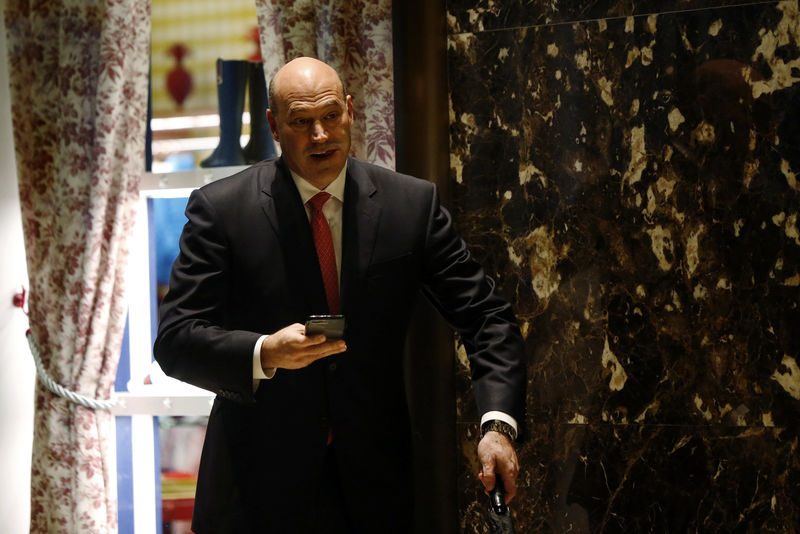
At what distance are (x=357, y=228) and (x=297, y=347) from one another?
363 millimetres

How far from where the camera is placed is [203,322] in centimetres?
154

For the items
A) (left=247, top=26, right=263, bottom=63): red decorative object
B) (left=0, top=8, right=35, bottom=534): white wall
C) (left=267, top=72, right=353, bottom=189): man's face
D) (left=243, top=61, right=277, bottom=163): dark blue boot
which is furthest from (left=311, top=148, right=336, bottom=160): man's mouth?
(left=0, top=8, right=35, bottom=534): white wall

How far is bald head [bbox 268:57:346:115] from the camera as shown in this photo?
1.60m

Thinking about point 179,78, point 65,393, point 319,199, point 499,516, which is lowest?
point 65,393

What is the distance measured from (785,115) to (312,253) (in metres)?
1.30

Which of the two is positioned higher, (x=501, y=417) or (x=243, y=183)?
(x=243, y=183)

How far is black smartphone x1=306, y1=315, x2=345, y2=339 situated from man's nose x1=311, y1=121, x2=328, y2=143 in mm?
415

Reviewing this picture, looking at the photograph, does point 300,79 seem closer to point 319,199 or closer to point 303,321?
point 319,199

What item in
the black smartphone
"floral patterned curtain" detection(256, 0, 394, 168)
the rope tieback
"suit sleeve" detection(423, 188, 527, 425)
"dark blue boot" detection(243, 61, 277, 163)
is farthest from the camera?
"dark blue boot" detection(243, 61, 277, 163)

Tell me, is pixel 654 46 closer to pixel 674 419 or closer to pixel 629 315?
pixel 629 315

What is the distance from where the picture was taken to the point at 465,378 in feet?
7.30

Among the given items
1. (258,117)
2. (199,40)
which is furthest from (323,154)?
(199,40)

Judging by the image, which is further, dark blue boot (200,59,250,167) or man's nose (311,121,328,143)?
dark blue boot (200,59,250,167)

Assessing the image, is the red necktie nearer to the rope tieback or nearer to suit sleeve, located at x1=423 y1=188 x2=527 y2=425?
suit sleeve, located at x1=423 y1=188 x2=527 y2=425
